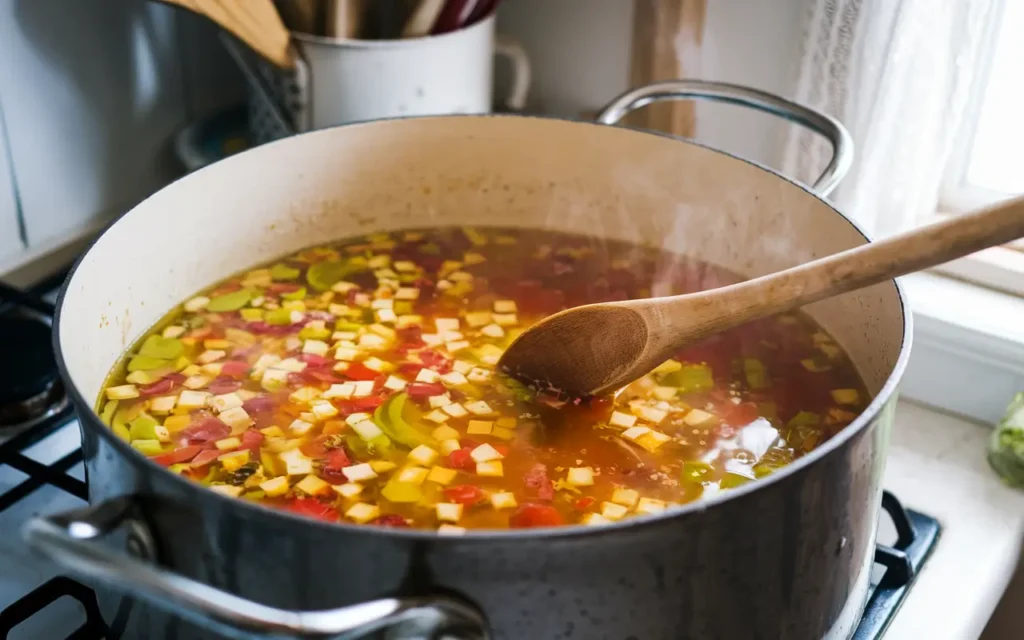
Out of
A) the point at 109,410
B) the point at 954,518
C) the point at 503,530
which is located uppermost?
the point at 503,530

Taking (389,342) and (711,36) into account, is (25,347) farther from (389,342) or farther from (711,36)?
(711,36)

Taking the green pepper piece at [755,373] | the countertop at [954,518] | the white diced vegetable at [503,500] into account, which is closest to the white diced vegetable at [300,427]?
the white diced vegetable at [503,500]

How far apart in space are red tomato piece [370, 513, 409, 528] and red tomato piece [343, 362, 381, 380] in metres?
0.22

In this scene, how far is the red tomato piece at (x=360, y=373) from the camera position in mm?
1016

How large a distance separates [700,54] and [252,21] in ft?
1.85

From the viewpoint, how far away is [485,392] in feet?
3.24

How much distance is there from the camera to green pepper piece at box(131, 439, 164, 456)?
0.90 meters

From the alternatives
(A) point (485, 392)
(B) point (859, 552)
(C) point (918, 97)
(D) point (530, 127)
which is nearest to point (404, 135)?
(D) point (530, 127)

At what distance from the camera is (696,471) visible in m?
0.88

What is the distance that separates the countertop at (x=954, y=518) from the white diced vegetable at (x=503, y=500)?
363 millimetres

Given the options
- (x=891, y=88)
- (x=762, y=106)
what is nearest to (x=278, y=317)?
(x=762, y=106)

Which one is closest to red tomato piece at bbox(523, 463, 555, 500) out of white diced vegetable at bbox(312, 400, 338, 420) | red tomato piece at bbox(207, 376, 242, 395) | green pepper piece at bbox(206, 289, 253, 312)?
white diced vegetable at bbox(312, 400, 338, 420)

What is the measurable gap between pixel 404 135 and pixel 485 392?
367 millimetres

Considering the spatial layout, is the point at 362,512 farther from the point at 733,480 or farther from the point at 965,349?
the point at 965,349
